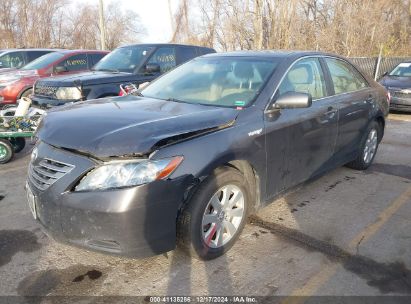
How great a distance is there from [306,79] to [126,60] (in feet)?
15.3

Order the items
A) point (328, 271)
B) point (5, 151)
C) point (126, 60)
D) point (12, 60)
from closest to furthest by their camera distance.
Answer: point (328, 271), point (5, 151), point (126, 60), point (12, 60)

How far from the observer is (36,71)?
9.34 metres

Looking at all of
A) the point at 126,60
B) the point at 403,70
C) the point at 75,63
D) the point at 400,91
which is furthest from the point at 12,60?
the point at 403,70

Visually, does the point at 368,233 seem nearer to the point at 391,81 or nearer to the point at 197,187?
the point at 197,187

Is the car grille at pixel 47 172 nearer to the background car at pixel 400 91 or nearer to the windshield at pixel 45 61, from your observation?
the windshield at pixel 45 61

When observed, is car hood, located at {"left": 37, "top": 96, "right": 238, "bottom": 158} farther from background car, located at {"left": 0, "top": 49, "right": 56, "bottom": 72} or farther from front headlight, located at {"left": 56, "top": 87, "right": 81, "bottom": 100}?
background car, located at {"left": 0, "top": 49, "right": 56, "bottom": 72}

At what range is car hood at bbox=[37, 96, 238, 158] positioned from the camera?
2.53 m

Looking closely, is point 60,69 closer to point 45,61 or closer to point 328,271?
point 45,61

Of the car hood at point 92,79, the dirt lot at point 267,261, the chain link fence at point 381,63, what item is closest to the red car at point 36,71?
the car hood at point 92,79

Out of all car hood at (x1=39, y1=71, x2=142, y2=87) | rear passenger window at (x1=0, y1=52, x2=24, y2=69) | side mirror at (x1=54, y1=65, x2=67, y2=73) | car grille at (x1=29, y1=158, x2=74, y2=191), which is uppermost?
rear passenger window at (x1=0, y1=52, x2=24, y2=69)

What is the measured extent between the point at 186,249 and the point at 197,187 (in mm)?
509

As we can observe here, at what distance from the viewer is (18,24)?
37625 mm

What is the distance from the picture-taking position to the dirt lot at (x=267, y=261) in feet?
9.08

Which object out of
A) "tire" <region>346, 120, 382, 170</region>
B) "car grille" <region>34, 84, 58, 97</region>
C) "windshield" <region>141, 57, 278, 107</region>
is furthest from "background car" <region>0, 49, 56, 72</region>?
"tire" <region>346, 120, 382, 170</region>
